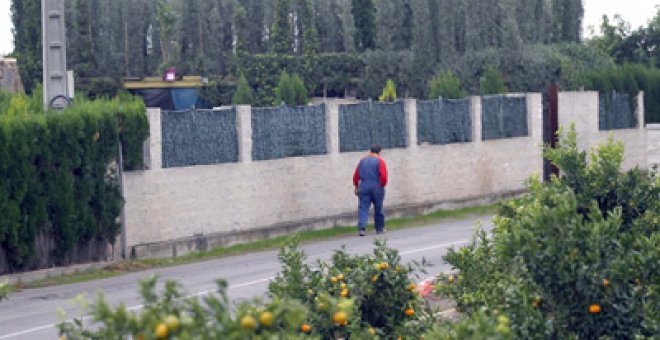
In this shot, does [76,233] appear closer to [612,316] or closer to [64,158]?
[64,158]

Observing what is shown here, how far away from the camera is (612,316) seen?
650 cm

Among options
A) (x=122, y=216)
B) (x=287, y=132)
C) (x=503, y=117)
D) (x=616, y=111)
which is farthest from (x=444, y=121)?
(x=122, y=216)

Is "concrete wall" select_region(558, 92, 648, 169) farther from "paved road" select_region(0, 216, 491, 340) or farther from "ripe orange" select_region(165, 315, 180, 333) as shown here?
"ripe orange" select_region(165, 315, 180, 333)

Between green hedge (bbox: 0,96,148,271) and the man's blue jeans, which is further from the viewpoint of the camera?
the man's blue jeans

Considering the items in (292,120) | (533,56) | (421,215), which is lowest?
(421,215)

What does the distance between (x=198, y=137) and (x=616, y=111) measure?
1651 cm

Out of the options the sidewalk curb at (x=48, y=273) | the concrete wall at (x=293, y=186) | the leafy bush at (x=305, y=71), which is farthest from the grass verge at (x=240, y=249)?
the leafy bush at (x=305, y=71)

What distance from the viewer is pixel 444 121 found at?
25.2 metres

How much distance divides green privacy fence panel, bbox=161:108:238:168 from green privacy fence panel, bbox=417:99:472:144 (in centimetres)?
581

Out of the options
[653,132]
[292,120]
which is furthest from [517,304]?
[653,132]

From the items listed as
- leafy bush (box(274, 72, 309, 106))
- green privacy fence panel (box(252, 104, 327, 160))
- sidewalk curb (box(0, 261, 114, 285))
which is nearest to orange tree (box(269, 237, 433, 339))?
sidewalk curb (box(0, 261, 114, 285))

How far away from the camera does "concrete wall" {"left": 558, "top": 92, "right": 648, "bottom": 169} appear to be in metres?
29.2

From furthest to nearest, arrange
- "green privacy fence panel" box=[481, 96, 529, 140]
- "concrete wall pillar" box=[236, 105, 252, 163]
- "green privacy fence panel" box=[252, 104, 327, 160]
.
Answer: "green privacy fence panel" box=[481, 96, 529, 140], "green privacy fence panel" box=[252, 104, 327, 160], "concrete wall pillar" box=[236, 105, 252, 163]

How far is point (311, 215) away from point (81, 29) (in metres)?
21.0
